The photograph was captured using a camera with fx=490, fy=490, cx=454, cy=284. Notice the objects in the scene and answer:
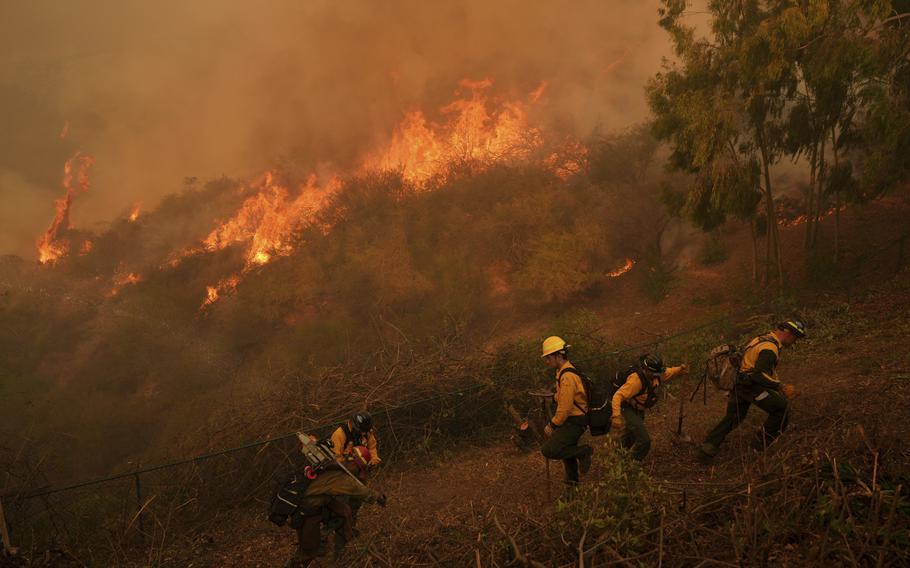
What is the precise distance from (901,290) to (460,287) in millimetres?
14685

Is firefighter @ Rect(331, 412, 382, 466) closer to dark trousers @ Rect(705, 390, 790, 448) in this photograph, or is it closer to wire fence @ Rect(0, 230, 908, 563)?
wire fence @ Rect(0, 230, 908, 563)

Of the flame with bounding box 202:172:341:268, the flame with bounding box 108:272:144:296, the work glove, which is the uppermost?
the flame with bounding box 202:172:341:268

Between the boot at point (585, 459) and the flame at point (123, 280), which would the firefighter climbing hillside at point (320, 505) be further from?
the flame at point (123, 280)

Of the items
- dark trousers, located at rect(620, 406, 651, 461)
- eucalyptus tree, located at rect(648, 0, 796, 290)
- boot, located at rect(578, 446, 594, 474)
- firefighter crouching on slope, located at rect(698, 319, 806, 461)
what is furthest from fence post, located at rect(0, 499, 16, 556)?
eucalyptus tree, located at rect(648, 0, 796, 290)

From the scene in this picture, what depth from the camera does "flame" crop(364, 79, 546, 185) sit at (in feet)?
96.8

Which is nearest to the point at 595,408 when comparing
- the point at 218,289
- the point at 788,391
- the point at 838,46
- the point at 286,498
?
the point at 788,391

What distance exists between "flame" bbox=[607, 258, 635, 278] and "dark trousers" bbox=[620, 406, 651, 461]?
1598 cm

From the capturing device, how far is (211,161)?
4428 cm

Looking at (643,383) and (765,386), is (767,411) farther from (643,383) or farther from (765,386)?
(643,383)

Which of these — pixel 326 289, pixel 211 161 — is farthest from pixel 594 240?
pixel 211 161

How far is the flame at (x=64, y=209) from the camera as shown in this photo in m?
42.7

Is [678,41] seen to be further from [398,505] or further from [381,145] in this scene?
[381,145]

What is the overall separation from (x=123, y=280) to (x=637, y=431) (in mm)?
38304

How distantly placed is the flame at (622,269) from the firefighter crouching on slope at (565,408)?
16.6 m
